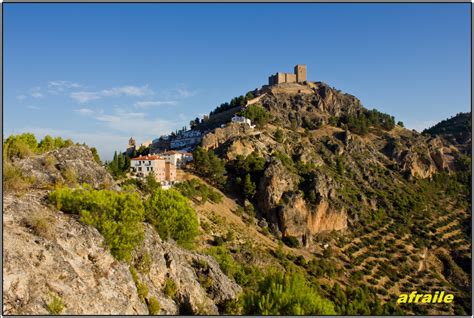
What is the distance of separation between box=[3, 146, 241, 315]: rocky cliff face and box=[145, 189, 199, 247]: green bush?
4075 millimetres

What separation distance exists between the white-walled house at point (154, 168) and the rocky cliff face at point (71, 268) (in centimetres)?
4073

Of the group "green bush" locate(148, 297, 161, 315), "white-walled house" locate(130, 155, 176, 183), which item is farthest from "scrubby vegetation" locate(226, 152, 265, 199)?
"green bush" locate(148, 297, 161, 315)

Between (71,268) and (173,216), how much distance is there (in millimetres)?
15236

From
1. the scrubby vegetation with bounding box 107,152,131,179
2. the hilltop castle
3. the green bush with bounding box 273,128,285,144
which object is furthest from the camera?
the hilltop castle

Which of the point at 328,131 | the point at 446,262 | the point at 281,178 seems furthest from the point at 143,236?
the point at 328,131

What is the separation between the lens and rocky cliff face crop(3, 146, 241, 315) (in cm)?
1473

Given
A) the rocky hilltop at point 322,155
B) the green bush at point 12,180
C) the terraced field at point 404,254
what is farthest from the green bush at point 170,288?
the rocky hilltop at point 322,155

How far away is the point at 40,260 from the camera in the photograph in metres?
15.8

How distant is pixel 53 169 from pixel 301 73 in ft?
382

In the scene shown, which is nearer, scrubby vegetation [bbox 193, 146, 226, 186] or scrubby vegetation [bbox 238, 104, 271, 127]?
scrubby vegetation [bbox 193, 146, 226, 186]

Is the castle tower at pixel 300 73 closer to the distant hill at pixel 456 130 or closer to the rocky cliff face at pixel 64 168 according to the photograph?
the distant hill at pixel 456 130

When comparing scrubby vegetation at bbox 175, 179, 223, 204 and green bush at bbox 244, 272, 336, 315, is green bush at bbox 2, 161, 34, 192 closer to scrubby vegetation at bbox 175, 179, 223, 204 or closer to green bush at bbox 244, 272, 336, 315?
green bush at bbox 244, 272, 336, 315

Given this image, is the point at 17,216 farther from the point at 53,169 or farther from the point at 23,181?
the point at 53,169

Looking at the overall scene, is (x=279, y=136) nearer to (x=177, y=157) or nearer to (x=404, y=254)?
(x=177, y=157)
